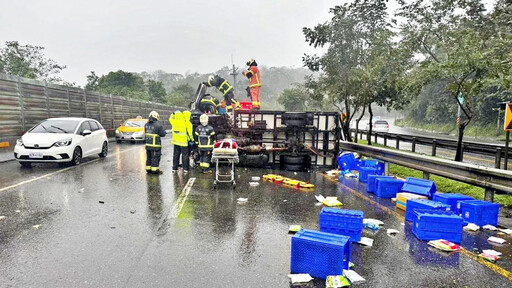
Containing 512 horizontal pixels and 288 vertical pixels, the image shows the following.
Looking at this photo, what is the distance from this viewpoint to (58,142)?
10.5 m

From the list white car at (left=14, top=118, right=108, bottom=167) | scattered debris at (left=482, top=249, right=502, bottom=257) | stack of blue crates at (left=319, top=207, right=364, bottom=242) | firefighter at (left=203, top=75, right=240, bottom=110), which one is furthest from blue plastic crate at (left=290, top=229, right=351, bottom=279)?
firefighter at (left=203, top=75, right=240, bottom=110)

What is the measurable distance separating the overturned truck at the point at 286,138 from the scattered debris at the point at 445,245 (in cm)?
639

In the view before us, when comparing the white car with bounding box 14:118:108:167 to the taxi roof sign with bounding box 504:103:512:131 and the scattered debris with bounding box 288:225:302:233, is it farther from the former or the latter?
the taxi roof sign with bounding box 504:103:512:131

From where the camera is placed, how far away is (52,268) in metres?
3.76

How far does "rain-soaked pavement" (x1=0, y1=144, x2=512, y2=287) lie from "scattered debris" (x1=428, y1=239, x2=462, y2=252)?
0.13m

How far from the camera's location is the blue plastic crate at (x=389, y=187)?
24.5 feet

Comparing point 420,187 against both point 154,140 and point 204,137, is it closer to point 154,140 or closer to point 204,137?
point 204,137

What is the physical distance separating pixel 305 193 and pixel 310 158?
11.7ft

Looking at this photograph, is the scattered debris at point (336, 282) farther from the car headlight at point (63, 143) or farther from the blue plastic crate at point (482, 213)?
the car headlight at point (63, 143)

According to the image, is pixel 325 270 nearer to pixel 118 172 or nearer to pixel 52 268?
pixel 52 268

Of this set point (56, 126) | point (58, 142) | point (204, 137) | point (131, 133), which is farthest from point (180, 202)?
point (131, 133)

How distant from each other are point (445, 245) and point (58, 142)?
35.4 feet

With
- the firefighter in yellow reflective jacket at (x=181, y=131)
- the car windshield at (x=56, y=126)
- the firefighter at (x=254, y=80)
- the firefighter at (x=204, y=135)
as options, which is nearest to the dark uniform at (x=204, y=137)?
the firefighter at (x=204, y=135)

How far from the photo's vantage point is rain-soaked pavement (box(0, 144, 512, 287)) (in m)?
3.61
